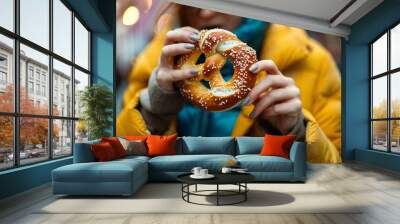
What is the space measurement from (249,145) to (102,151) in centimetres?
212

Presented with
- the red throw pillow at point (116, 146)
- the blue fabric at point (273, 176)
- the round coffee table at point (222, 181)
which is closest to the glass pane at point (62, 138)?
the red throw pillow at point (116, 146)

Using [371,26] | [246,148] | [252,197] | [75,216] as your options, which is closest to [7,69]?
[75,216]

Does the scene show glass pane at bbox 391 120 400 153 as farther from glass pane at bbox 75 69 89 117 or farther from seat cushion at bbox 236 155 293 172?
glass pane at bbox 75 69 89 117

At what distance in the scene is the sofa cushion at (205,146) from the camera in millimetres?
5457

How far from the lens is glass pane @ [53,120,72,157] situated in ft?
17.1

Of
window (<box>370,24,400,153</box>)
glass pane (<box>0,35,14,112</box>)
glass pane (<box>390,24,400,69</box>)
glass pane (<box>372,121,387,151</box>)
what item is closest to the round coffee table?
glass pane (<box>0,35,14,112</box>)

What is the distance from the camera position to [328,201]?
3.71m

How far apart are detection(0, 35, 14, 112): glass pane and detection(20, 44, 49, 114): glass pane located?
9.2 inches

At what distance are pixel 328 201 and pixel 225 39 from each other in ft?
11.5

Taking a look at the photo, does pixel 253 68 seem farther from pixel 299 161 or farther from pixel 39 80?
pixel 39 80

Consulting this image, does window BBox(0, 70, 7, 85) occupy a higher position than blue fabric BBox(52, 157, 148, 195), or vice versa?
window BBox(0, 70, 7, 85)

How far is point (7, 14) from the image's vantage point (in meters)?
3.98

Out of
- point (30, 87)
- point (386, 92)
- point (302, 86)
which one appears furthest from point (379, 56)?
point (30, 87)

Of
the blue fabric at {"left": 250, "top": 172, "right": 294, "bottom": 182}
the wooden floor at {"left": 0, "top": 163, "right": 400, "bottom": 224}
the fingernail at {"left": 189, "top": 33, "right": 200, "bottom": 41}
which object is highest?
the fingernail at {"left": 189, "top": 33, "right": 200, "bottom": 41}
